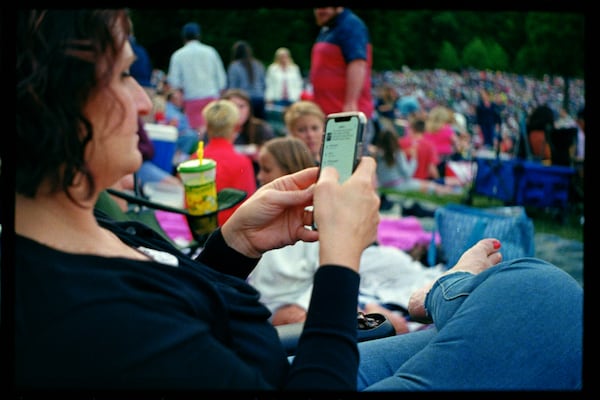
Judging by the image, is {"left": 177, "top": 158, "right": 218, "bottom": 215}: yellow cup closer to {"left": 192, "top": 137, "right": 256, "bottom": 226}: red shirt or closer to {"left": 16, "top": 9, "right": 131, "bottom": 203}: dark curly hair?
{"left": 192, "top": 137, "right": 256, "bottom": 226}: red shirt

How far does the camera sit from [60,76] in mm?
974

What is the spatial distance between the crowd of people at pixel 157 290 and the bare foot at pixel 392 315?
126 centimetres

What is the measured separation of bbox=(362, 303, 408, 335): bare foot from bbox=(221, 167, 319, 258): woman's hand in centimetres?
124

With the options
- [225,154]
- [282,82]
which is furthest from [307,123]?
[282,82]

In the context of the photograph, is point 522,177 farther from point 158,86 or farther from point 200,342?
point 200,342

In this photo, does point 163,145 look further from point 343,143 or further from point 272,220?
point 343,143

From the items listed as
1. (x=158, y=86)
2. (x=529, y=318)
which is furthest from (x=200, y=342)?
(x=158, y=86)

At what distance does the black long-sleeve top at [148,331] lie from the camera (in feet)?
3.18

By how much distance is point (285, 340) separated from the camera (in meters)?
1.72

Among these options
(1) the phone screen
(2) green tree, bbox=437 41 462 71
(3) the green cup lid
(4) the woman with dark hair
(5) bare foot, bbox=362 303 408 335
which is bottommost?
(5) bare foot, bbox=362 303 408 335

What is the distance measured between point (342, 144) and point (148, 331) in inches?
20.8

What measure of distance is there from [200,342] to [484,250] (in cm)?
88

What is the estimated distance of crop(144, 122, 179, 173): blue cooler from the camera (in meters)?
5.29

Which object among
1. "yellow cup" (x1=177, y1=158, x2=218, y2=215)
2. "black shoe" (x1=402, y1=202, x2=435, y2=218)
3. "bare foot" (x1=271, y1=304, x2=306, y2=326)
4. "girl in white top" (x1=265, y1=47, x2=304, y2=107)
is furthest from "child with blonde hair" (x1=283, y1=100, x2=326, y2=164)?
"girl in white top" (x1=265, y1=47, x2=304, y2=107)
